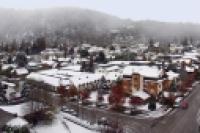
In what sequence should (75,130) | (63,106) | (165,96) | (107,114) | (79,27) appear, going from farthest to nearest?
(79,27) < (165,96) < (63,106) < (107,114) < (75,130)

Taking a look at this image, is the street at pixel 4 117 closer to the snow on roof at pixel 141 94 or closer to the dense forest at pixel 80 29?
the snow on roof at pixel 141 94

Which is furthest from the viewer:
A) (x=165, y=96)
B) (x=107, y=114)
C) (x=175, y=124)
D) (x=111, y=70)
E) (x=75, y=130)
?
(x=111, y=70)

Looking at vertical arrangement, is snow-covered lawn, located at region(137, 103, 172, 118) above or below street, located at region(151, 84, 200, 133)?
above

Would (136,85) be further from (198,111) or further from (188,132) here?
(188,132)

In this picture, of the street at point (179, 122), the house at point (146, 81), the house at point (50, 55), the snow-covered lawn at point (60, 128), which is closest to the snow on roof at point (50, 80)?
the house at point (146, 81)

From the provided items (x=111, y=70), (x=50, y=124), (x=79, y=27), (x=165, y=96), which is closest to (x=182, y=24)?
(x=79, y=27)

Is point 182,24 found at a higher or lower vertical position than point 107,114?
higher

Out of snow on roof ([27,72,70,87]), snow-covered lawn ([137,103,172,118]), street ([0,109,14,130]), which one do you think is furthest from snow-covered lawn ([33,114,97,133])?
snow on roof ([27,72,70,87])

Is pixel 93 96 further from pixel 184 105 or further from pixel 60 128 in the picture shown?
pixel 60 128

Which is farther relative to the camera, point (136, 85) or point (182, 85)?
point (182, 85)

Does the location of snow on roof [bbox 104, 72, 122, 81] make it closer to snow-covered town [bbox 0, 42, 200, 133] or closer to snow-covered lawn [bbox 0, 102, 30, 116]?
snow-covered town [bbox 0, 42, 200, 133]

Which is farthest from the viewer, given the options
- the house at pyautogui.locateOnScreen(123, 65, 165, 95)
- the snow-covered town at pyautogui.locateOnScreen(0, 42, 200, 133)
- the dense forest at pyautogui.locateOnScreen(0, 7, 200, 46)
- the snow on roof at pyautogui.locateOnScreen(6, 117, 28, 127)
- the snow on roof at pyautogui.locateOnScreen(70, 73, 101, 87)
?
the dense forest at pyautogui.locateOnScreen(0, 7, 200, 46)
